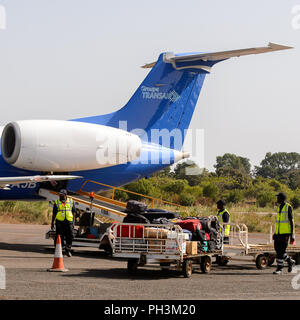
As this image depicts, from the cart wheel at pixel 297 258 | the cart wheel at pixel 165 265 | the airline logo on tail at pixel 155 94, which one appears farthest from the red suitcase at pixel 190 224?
the airline logo on tail at pixel 155 94

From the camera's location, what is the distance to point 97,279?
12.6 m

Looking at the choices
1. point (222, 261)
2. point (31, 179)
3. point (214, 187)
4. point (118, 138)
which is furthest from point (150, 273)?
point (214, 187)

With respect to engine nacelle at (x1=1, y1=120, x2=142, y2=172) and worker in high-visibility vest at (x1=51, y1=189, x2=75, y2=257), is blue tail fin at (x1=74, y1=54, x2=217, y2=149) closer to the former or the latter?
engine nacelle at (x1=1, y1=120, x2=142, y2=172)

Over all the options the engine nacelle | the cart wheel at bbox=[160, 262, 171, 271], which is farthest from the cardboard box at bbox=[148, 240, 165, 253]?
the engine nacelle

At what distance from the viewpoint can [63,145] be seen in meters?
19.1

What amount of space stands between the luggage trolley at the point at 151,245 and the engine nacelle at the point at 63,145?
6065mm

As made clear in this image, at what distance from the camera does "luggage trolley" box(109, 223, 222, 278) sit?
42.3 ft

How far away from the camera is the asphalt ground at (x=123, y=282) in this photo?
10539 mm

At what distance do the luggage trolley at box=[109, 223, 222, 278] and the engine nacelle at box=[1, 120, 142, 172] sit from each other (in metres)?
6.06

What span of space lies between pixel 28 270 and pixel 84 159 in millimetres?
6528

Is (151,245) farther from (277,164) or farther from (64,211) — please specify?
(277,164)

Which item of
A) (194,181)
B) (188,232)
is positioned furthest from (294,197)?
(188,232)
